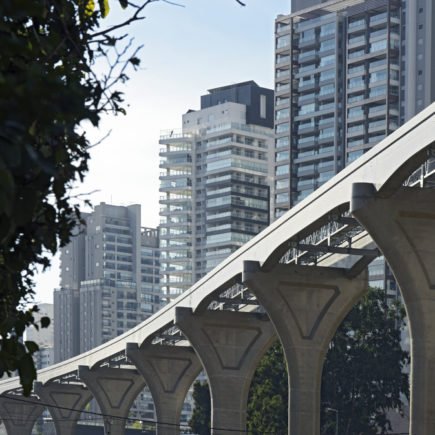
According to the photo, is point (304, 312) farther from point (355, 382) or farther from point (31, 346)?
point (31, 346)

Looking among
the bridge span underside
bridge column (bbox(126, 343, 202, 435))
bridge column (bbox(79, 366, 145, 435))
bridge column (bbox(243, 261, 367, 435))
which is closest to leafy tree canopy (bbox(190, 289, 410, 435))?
bridge column (bbox(126, 343, 202, 435))

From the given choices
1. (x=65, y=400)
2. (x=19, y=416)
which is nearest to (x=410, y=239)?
(x=65, y=400)

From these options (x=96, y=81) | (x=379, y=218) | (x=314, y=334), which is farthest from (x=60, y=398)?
(x=96, y=81)

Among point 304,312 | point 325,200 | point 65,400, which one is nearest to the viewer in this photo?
point 325,200

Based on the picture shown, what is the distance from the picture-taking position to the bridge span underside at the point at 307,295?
167ft

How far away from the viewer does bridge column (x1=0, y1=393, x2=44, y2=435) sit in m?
167

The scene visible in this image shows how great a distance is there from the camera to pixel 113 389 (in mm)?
128375

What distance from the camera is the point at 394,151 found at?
49875 mm

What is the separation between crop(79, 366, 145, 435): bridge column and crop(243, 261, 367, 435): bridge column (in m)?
55.9

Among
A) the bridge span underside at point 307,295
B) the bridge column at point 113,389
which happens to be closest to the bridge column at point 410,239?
the bridge span underside at point 307,295

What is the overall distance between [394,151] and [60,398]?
10240cm

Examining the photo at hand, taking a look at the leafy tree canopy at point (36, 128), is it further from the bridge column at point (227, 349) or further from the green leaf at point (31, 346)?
the bridge column at point (227, 349)

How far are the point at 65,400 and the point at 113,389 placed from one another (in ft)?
67.5

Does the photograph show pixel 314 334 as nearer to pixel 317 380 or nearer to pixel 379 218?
pixel 317 380
